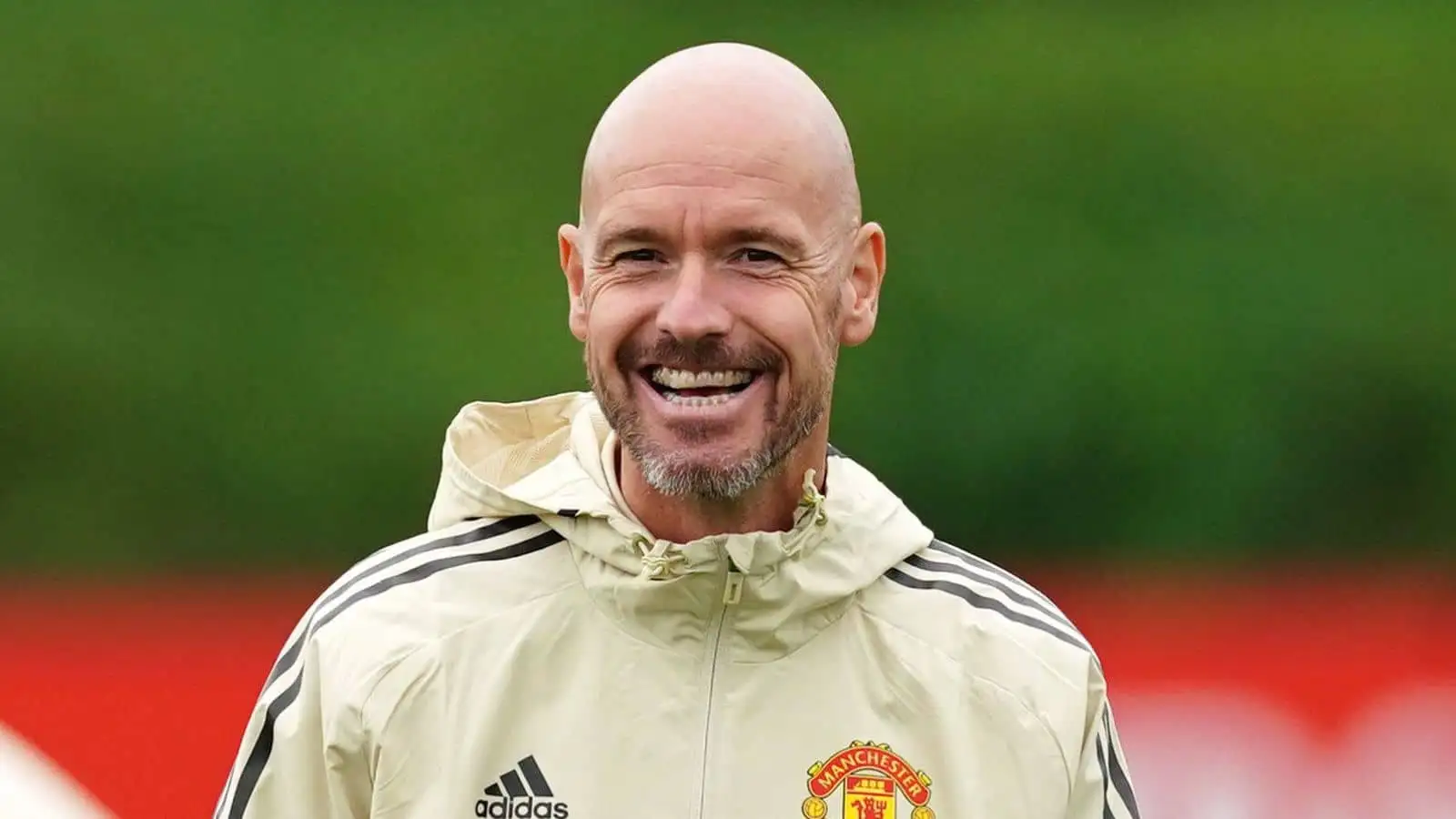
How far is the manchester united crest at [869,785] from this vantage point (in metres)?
1.29

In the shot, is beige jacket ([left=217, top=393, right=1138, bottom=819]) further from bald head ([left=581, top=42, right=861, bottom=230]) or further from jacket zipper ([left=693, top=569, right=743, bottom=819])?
A: bald head ([left=581, top=42, right=861, bottom=230])

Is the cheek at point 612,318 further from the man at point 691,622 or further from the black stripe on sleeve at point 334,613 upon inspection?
the black stripe on sleeve at point 334,613

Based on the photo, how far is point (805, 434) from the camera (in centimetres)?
134

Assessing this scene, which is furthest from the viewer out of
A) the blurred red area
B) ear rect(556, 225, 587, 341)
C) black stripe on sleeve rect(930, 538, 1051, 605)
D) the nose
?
the blurred red area

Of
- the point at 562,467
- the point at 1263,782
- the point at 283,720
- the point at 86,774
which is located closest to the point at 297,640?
the point at 283,720

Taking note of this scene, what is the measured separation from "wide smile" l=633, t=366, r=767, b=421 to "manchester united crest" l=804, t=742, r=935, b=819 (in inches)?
12.6

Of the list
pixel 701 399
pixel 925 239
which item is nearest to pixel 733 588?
pixel 701 399

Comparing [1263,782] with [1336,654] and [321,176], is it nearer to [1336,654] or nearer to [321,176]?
[1336,654]

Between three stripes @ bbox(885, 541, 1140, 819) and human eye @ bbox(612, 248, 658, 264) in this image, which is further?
three stripes @ bbox(885, 541, 1140, 819)

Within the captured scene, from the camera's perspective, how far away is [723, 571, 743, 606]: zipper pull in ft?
4.23

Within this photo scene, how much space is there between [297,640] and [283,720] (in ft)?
0.30

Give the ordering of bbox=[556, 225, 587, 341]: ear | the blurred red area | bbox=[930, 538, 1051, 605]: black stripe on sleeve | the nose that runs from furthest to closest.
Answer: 1. the blurred red area
2. bbox=[930, 538, 1051, 605]: black stripe on sleeve
3. bbox=[556, 225, 587, 341]: ear
4. the nose

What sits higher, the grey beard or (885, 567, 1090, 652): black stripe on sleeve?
the grey beard

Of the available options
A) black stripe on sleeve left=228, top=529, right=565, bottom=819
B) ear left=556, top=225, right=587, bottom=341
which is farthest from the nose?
black stripe on sleeve left=228, top=529, right=565, bottom=819
